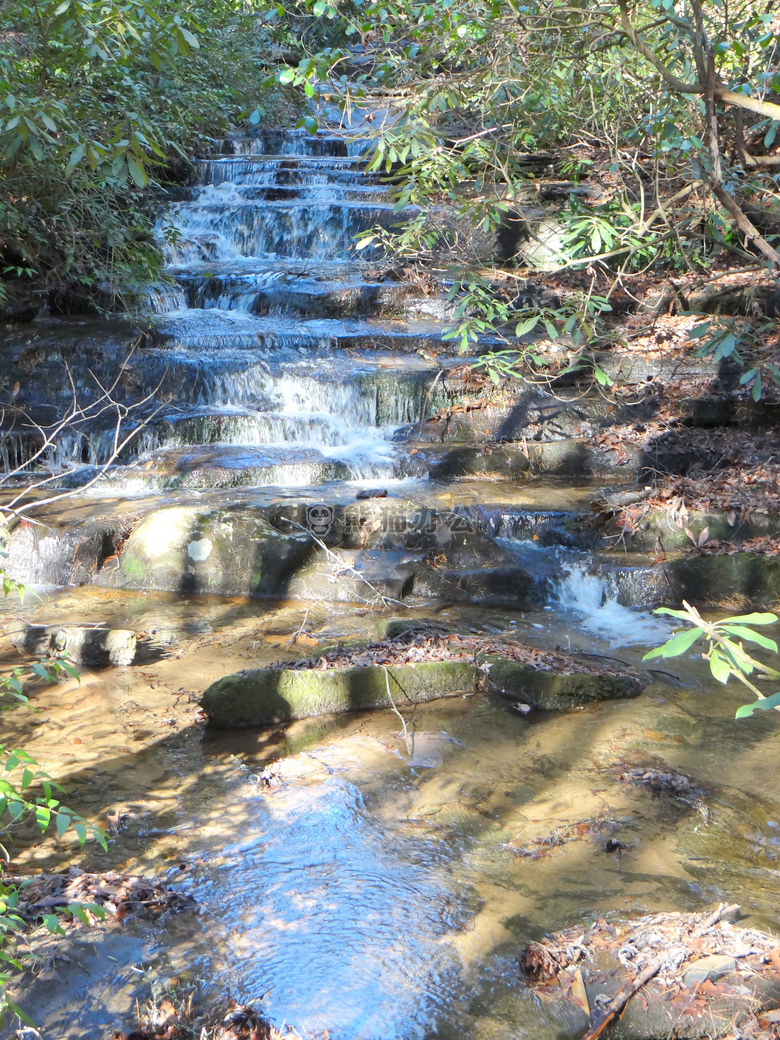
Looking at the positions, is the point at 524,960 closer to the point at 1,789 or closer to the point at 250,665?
the point at 1,789

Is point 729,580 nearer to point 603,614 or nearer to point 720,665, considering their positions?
point 603,614

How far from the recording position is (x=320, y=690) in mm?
4465

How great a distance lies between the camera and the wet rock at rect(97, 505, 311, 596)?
6402mm

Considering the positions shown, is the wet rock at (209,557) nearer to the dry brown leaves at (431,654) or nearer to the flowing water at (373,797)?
the flowing water at (373,797)

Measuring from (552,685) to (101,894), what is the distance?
2.51 meters

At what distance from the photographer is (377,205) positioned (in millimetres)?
12672

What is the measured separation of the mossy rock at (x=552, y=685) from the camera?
4582 mm

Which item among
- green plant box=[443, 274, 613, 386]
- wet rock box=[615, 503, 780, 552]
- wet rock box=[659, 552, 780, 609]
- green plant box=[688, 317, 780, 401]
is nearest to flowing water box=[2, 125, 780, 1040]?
wet rock box=[659, 552, 780, 609]

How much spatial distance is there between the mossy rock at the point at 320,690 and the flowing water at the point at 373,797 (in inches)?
3.5

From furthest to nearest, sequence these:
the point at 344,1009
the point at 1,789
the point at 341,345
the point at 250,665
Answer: the point at 341,345 < the point at 250,665 < the point at 344,1009 < the point at 1,789

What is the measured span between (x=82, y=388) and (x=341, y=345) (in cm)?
292

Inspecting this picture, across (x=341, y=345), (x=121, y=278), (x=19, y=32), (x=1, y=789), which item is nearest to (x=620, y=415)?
(x=341, y=345)

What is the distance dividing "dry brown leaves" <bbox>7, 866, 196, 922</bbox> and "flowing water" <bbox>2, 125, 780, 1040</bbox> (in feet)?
0.31

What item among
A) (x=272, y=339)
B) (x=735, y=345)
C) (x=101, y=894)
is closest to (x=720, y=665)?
(x=101, y=894)
